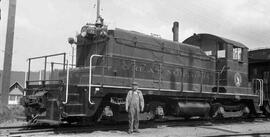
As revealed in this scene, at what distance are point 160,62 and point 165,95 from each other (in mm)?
1500

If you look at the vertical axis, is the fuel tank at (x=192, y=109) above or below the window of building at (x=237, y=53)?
below

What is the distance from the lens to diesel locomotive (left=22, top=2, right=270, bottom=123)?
10430 millimetres

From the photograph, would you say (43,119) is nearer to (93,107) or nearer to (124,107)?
(93,107)

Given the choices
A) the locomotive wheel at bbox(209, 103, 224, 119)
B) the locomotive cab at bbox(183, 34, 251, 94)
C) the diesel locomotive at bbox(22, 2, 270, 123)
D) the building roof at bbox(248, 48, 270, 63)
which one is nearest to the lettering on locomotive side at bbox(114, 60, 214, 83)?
the diesel locomotive at bbox(22, 2, 270, 123)

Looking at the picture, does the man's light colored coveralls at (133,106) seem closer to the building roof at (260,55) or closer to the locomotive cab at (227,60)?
the locomotive cab at (227,60)

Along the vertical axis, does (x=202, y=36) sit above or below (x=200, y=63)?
above

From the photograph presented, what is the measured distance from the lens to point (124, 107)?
1132 centimetres

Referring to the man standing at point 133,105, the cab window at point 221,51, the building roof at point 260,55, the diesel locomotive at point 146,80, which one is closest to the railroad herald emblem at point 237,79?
the diesel locomotive at point 146,80

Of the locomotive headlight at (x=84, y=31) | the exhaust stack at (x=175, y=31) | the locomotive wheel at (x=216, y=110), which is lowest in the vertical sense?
the locomotive wheel at (x=216, y=110)

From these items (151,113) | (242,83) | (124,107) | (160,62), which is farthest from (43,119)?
(242,83)

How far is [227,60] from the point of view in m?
15.0

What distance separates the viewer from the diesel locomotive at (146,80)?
34.2 feet

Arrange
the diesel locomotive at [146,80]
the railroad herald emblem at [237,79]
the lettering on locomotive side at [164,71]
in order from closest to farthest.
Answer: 1. the diesel locomotive at [146,80]
2. the lettering on locomotive side at [164,71]
3. the railroad herald emblem at [237,79]

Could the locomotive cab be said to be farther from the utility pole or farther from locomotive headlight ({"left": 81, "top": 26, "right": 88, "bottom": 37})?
the utility pole
